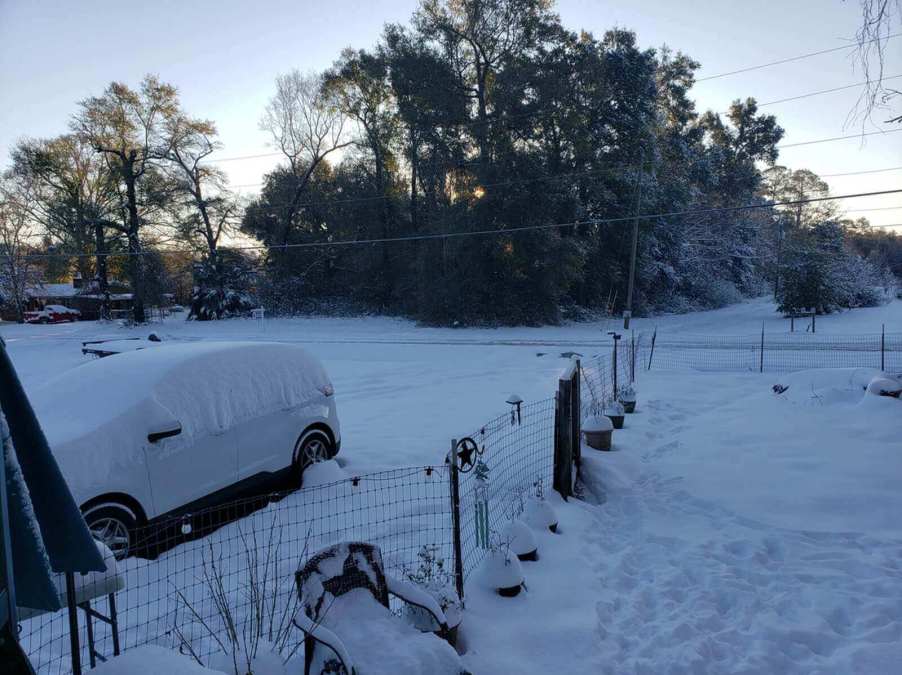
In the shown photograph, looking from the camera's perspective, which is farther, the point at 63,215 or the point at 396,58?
the point at 63,215

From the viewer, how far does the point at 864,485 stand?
18.6ft

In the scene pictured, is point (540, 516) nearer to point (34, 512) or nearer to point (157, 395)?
point (157, 395)

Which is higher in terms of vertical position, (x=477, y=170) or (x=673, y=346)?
(x=477, y=170)

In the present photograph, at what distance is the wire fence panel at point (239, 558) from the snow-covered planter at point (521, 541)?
0.60 meters

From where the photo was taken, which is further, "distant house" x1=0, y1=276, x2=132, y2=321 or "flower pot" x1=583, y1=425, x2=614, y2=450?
"distant house" x1=0, y1=276, x2=132, y2=321

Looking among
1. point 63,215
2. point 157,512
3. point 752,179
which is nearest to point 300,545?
point 157,512

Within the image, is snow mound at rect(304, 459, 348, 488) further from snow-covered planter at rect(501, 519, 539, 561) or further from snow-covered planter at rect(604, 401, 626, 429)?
snow-covered planter at rect(604, 401, 626, 429)

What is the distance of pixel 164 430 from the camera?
4.68 metres

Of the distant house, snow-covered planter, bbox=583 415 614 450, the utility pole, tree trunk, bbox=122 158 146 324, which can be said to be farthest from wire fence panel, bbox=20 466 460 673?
the distant house

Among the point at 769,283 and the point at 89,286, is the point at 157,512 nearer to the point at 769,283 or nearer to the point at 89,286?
the point at 89,286

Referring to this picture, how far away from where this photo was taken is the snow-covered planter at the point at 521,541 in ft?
14.4

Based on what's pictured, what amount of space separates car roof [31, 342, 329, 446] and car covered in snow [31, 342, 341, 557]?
0.01 m

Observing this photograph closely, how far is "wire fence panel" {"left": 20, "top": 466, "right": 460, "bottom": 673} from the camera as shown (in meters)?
3.57

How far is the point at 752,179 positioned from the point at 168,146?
136 ft
